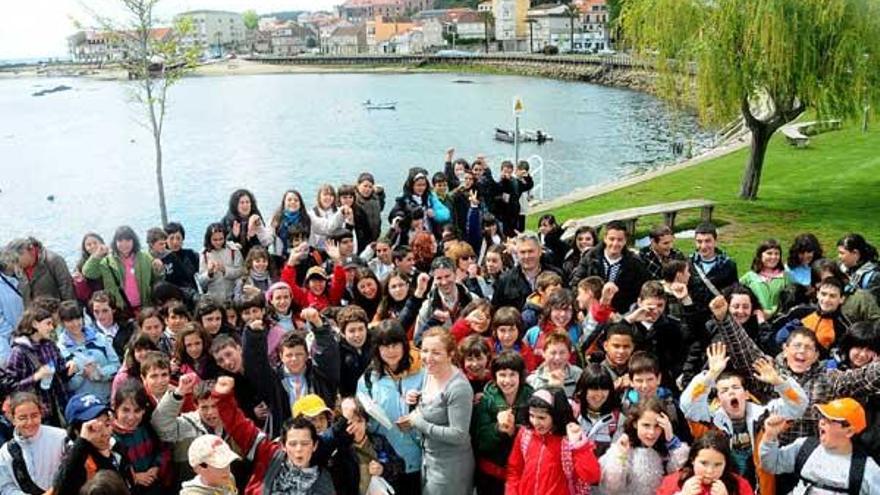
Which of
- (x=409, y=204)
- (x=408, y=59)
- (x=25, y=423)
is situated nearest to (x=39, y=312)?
(x=25, y=423)

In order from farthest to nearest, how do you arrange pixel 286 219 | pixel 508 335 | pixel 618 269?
pixel 286 219 < pixel 618 269 < pixel 508 335

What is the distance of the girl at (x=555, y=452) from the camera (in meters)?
4.50

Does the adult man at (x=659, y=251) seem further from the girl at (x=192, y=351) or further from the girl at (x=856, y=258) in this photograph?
the girl at (x=192, y=351)

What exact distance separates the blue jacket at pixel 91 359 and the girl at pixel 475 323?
2578 millimetres

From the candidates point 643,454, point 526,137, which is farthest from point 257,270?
point 526,137

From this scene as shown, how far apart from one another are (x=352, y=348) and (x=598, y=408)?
1.83 metres

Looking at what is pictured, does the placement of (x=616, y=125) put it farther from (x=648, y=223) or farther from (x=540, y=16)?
(x=540, y=16)

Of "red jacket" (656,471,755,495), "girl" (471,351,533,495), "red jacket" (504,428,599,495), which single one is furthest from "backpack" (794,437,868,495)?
"girl" (471,351,533,495)

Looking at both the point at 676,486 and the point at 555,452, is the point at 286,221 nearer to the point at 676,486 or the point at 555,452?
the point at 555,452

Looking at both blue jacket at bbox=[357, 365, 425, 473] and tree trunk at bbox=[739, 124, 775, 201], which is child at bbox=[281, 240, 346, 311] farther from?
tree trunk at bbox=[739, 124, 775, 201]

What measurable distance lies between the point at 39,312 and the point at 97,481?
7.40 ft

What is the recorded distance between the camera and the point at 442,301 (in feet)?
21.2

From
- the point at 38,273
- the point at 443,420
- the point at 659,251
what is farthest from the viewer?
the point at 659,251

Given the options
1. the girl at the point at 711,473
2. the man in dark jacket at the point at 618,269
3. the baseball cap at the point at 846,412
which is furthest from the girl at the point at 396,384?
the man in dark jacket at the point at 618,269
